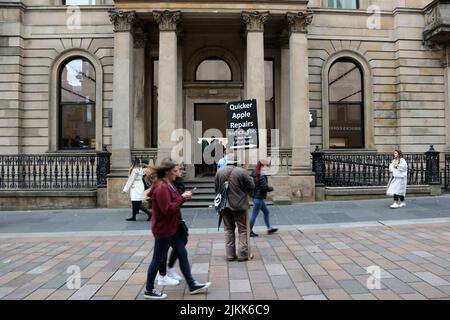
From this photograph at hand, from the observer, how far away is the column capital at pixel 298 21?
15.0 meters

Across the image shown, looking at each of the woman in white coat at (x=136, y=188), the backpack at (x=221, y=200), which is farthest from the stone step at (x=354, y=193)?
the backpack at (x=221, y=200)

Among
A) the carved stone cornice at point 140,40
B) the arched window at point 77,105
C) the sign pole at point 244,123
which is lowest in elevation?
the sign pole at point 244,123

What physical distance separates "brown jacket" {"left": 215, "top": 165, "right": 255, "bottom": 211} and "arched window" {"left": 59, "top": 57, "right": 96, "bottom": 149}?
11.9 metres

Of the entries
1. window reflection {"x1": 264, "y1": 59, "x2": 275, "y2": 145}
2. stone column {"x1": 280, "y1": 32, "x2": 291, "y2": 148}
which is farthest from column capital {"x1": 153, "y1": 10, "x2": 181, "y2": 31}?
window reflection {"x1": 264, "y1": 59, "x2": 275, "y2": 145}

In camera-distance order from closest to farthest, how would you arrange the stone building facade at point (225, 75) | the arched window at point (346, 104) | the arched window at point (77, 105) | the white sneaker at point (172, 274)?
the white sneaker at point (172, 274) < the stone building facade at point (225, 75) < the arched window at point (77, 105) < the arched window at point (346, 104)

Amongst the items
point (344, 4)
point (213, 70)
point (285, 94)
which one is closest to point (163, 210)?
point (285, 94)

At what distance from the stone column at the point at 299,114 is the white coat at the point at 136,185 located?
5592mm

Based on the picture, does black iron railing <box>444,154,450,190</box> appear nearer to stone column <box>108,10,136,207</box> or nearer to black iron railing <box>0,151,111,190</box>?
stone column <box>108,10,136,207</box>

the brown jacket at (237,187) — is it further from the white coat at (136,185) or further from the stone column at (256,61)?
the stone column at (256,61)

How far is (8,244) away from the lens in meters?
8.72

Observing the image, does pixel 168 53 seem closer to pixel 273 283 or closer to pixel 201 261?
pixel 201 261

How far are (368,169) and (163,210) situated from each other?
12866 mm

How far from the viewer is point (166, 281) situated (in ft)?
18.7

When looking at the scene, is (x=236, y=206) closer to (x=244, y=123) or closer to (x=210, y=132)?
(x=244, y=123)
